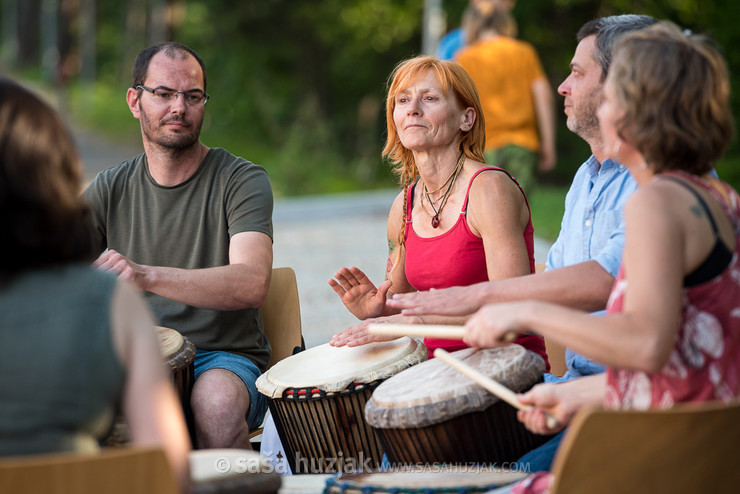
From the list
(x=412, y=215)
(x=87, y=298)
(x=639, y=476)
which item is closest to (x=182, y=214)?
(x=412, y=215)

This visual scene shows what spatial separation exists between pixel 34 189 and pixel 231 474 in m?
0.74

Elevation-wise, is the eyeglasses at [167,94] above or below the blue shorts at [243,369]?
above

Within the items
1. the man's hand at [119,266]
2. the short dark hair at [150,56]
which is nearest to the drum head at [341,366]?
the man's hand at [119,266]

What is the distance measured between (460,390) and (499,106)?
Answer: 5148 mm

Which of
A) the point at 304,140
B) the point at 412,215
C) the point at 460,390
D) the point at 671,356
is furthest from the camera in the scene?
the point at 304,140

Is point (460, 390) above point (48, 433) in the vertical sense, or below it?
below

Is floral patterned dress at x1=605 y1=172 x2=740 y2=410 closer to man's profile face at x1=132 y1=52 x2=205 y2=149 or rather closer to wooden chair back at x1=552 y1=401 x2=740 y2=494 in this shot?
wooden chair back at x1=552 y1=401 x2=740 y2=494

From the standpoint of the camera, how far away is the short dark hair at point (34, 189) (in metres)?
1.58

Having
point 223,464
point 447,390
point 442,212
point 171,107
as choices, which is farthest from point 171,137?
point 223,464

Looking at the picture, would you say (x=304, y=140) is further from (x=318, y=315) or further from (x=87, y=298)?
(x=87, y=298)

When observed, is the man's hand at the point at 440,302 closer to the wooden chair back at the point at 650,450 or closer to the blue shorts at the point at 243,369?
the wooden chair back at the point at 650,450

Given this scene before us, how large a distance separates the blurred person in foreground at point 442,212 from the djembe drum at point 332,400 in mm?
107

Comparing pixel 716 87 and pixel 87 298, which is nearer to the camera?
pixel 87 298

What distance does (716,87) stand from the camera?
75.3 inches
